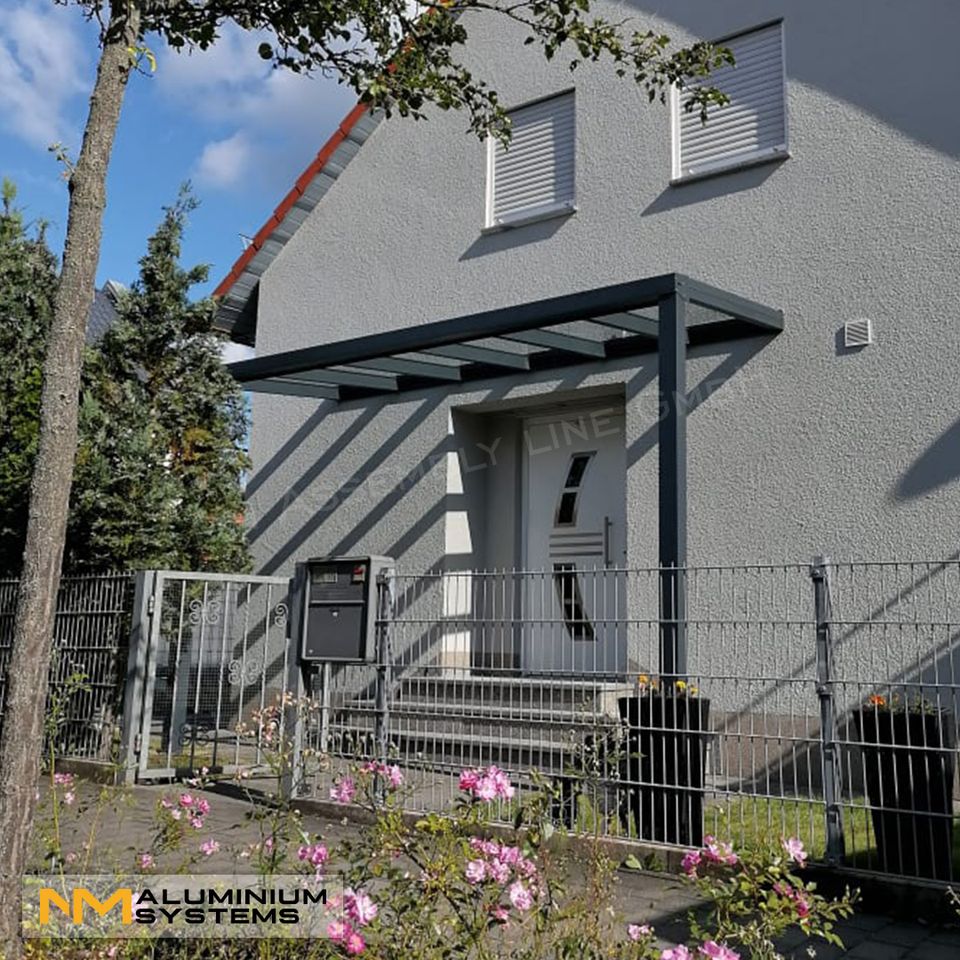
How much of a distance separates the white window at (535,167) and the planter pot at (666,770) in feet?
18.4

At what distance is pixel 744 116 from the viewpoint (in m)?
8.77

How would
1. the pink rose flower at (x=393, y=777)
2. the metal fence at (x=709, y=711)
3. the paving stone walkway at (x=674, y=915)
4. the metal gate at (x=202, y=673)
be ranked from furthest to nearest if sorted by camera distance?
the metal gate at (x=202, y=673), the metal fence at (x=709, y=711), the paving stone walkway at (x=674, y=915), the pink rose flower at (x=393, y=777)

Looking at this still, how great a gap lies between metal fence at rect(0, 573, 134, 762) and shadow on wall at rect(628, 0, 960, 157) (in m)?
7.01

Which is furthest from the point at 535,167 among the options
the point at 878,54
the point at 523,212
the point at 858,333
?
the point at 858,333

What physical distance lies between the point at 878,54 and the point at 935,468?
3.33 m

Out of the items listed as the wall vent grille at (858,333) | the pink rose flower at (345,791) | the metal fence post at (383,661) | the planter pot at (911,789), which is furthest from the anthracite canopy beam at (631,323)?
the pink rose flower at (345,791)

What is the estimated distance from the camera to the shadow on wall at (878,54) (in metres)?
7.70

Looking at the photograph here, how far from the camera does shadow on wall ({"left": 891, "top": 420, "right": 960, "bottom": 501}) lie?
7.32 m

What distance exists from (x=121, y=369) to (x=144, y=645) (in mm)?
3060

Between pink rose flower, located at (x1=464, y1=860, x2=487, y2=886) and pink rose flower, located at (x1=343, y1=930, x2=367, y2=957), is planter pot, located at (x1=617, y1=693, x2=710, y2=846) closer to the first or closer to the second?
pink rose flower, located at (x1=464, y1=860, x2=487, y2=886)

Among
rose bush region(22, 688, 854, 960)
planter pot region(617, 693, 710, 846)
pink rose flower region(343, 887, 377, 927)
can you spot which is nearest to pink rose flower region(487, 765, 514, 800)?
rose bush region(22, 688, 854, 960)

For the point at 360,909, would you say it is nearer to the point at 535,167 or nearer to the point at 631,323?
the point at 631,323

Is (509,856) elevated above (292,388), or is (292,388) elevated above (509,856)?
(292,388)

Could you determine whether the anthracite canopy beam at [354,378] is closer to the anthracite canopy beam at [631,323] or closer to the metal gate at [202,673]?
the metal gate at [202,673]
